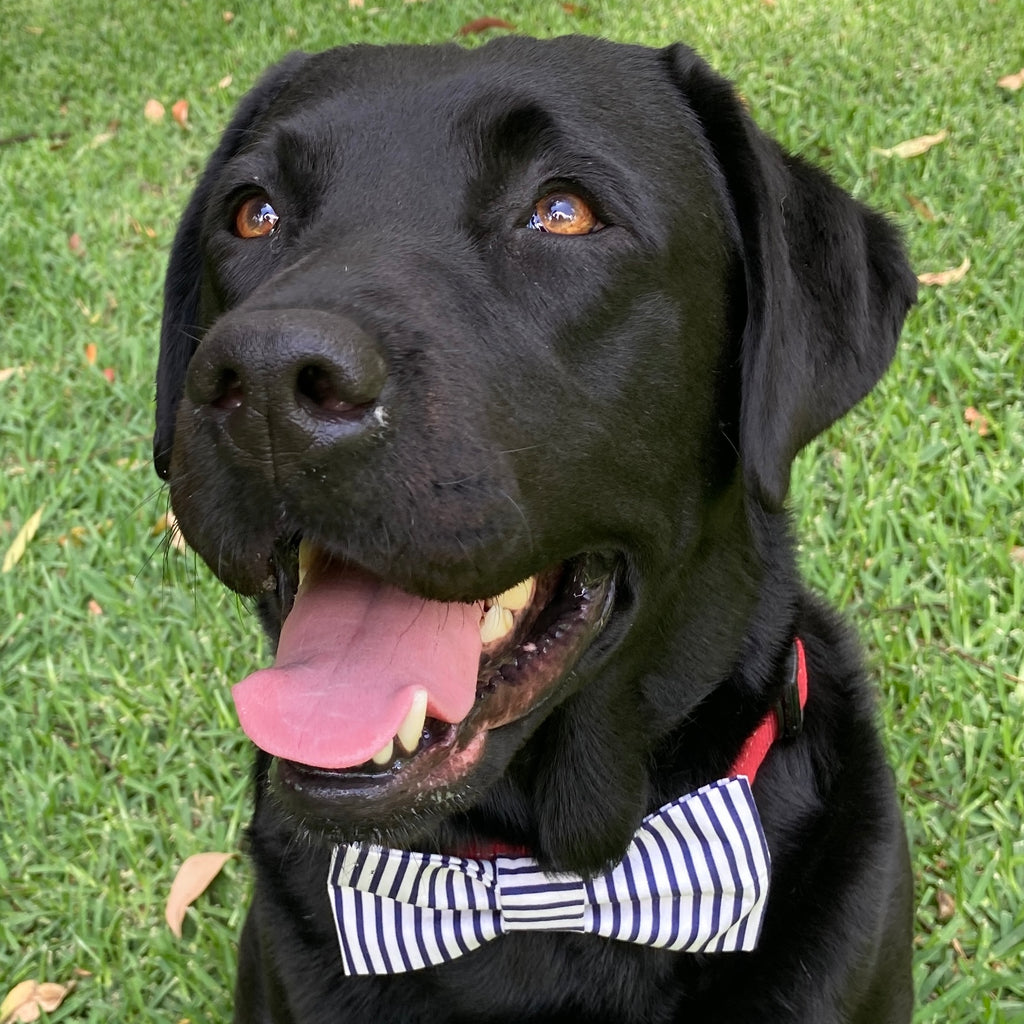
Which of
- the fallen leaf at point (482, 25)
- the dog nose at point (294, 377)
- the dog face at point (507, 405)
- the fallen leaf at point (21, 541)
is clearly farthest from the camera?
the fallen leaf at point (482, 25)

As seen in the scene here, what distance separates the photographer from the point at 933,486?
3.48 m

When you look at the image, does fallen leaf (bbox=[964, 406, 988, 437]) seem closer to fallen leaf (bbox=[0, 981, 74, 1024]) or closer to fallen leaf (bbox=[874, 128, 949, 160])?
fallen leaf (bbox=[874, 128, 949, 160])

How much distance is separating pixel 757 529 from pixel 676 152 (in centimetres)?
67

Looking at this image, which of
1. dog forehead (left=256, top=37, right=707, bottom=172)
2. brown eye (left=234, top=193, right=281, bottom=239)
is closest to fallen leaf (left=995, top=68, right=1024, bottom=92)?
dog forehead (left=256, top=37, right=707, bottom=172)

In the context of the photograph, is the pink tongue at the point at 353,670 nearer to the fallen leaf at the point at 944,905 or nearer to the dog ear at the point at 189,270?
the dog ear at the point at 189,270

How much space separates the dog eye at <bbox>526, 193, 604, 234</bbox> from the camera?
1.78 m

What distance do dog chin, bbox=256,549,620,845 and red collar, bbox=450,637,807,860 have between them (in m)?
0.40

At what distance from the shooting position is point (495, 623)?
174 cm

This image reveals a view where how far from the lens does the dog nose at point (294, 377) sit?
4.33 feet

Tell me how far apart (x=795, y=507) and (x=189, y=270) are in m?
1.93

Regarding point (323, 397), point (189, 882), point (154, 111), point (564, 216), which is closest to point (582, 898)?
point (323, 397)

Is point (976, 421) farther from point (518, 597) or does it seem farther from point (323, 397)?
point (323, 397)

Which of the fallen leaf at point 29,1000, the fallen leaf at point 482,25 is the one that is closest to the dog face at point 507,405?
the fallen leaf at point 29,1000

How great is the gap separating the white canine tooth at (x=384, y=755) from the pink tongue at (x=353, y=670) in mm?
30
